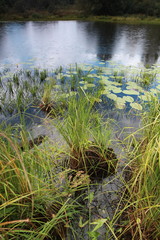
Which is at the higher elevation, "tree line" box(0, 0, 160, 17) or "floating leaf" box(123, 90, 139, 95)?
"tree line" box(0, 0, 160, 17)

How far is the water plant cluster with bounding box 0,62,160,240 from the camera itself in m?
0.75

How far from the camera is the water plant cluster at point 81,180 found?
0.75m

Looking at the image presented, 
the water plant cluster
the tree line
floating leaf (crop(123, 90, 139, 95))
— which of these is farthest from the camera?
the tree line

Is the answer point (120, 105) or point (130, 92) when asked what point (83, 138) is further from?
point (130, 92)

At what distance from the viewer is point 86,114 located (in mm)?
1264

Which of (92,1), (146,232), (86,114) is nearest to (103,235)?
(146,232)

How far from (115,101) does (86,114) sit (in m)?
1.36

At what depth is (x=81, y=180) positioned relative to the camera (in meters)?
1.03

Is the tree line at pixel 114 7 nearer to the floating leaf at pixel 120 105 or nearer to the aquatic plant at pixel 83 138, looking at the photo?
the floating leaf at pixel 120 105

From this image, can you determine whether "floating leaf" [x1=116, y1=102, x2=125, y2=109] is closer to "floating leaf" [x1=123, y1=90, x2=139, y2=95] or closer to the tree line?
"floating leaf" [x1=123, y1=90, x2=139, y2=95]

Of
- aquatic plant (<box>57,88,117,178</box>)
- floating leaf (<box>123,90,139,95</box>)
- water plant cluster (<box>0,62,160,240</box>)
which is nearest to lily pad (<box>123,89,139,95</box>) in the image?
floating leaf (<box>123,90,139,95</box>)

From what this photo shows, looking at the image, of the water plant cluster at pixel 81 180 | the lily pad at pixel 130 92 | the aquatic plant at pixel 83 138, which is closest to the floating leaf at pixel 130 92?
the lily pad at pixel 130 92

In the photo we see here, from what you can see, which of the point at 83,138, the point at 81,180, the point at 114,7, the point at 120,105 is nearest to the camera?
the point at 81,180

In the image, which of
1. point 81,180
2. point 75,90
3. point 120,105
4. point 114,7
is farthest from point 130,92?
point 114,7
